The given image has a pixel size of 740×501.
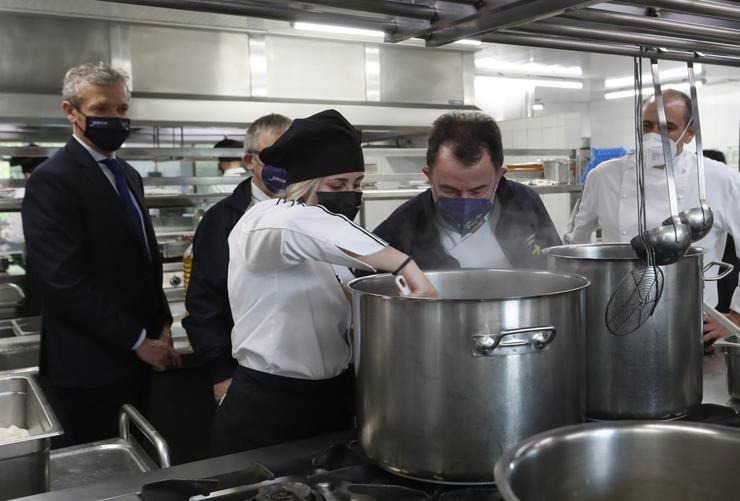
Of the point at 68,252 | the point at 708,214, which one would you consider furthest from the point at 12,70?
the point at 708,214

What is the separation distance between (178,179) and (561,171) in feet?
7.79

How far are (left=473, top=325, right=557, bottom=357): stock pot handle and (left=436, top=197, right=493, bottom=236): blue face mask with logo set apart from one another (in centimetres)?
59

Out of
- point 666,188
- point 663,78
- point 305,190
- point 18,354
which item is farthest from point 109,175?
point 663,78

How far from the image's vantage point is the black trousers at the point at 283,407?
131 cm

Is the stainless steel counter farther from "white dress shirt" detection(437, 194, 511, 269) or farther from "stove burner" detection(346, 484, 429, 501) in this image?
"white dress shirt" detection(437, 194, 511, 269)

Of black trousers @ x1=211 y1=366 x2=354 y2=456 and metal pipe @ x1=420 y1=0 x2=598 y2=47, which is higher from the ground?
metal pipe @ x1=420 y1=0 x2=598 y2=47

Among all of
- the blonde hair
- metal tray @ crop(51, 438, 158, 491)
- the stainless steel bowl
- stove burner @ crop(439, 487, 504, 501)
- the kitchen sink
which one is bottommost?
metal tray @ crop(51, 438, 158, 491)

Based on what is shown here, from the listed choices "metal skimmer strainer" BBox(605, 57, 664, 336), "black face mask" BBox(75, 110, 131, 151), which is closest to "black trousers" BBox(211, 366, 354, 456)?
"metal skimmer strainer" BBox(605, 57, 664, 336)

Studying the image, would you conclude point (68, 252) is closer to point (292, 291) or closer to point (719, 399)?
point (292, 291)

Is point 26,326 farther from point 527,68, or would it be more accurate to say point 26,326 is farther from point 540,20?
point 527,68

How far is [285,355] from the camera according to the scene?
4.19ft

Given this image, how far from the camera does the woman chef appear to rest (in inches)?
48.5

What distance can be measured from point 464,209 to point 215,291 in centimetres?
93

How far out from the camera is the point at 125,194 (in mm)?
2305
